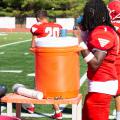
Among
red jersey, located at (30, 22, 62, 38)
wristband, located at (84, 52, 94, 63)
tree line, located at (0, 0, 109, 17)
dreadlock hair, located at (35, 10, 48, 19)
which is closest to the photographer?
wristband, located at (84, 52, 94, 63)

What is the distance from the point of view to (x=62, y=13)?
193ft

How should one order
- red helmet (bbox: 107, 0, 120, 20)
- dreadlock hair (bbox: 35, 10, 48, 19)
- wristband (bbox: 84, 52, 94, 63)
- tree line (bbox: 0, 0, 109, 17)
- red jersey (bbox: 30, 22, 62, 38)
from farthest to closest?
1. tree line (bbox: 0, 0, 109, 17)
2. red jersey (bbox: 30, 22, 62, 38)
3. dreadlock hair (bbox: 35, 10, 48, 19)
4. red helmet (bbox: 107, 0, 120, 20)
5. wristband (bbox: 84, 52, 94, 63)

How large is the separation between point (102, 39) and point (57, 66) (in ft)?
1.52

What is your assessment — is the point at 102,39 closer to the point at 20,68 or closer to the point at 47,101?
the point at 47,101

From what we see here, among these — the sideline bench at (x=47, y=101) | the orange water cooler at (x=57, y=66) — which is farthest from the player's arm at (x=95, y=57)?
the sideline bench at (x=47, y=101)

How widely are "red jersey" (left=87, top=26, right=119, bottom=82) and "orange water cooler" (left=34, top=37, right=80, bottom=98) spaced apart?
0.16m

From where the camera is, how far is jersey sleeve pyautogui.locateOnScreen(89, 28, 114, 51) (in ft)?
15.6

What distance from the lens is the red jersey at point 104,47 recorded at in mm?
4750

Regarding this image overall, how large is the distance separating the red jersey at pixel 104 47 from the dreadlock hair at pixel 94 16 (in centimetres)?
5

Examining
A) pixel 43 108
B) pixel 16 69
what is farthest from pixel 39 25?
Answer: pixel 16 69

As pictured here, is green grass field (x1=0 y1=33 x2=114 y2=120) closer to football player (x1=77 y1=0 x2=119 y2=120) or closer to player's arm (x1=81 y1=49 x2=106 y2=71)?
football player (x1=77 y1=0 x2=119 y2=120)

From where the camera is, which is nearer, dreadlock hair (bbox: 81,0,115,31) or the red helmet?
dreadlock hair (bbox: 81,0,115,31)

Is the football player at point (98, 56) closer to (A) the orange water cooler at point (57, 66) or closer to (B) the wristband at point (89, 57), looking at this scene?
(B) the wristband at point (89, 57)

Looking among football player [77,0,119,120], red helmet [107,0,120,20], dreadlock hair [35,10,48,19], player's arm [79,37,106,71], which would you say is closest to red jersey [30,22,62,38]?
dreadlock hair [35,10,48,19]
